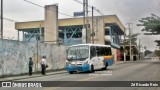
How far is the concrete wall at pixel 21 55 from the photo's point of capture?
29077 millimetres

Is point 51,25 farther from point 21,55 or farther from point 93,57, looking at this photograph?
point 21,55

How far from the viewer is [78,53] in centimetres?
3272

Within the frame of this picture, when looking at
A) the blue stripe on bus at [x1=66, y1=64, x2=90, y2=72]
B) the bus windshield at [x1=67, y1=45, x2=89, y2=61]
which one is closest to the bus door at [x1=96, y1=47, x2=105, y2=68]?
the bus windshield at [x1=67, y1=45, x2=89, y2=61]

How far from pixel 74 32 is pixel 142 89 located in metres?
65.6

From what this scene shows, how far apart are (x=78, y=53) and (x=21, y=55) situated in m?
4.80

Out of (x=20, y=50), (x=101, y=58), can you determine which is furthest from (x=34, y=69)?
(x=101, y=58)

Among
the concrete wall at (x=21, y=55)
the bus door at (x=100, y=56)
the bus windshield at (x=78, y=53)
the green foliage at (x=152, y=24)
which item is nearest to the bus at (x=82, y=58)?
the bus windshield at (x=78, y=53)

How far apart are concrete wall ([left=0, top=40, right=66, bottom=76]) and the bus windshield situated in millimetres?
3605

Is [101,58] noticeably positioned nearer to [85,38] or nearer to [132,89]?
[85,38]

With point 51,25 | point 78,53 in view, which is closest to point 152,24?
point 51,25

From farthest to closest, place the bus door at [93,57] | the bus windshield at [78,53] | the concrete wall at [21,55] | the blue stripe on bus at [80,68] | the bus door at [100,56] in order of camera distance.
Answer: the bus door at [100,56] → the bus door at [93,57] → the bus windshield at [78,53] → the blue stripe on bus at [80,68] → the concrete wall at [21,55]

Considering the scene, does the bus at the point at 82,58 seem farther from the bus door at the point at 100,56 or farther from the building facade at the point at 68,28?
the building facade at the point at 68,28

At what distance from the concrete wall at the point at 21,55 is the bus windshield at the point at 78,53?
11.8 ft

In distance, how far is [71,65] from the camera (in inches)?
1277
